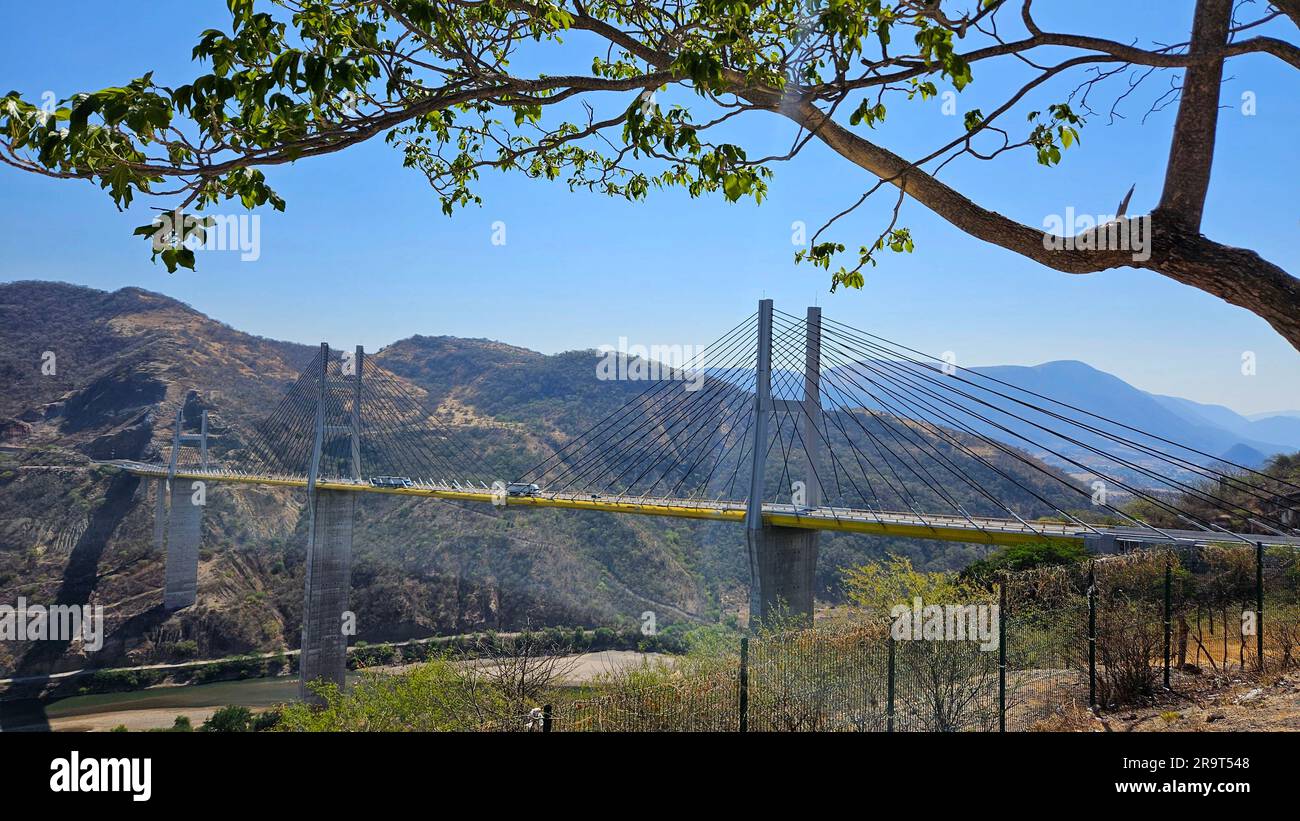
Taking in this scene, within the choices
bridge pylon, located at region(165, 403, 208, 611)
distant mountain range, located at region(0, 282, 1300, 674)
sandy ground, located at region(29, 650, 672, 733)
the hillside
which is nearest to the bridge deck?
distant mountain range, located at region(0, 282, 1300, 674)

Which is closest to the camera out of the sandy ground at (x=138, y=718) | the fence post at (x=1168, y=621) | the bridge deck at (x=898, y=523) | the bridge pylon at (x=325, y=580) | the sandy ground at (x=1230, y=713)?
the sandy ground at (x=1230, y=713)

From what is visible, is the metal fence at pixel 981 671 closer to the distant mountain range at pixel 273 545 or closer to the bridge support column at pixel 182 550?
the distant mountain range at pixel 273 545

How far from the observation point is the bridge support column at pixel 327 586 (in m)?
40.1

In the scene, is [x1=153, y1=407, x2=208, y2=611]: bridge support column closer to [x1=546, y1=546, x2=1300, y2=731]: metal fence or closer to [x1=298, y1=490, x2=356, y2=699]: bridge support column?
[x1=298, y1=490, x2=356, y2=699]: bridge support column

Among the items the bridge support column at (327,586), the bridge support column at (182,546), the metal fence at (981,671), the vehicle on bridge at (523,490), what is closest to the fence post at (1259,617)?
the metal fence at (981,671)

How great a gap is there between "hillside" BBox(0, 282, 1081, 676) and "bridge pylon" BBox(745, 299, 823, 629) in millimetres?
12720

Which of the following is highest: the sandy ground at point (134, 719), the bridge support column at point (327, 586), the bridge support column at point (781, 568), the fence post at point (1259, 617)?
the fence post at point (1259, 617)

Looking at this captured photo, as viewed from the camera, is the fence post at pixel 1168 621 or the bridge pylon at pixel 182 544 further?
the bridge pylon at pixel 182 544

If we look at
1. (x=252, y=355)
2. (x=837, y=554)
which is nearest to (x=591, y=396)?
(x=252, y=355)

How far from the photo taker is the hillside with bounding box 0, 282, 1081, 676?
48.6 meters

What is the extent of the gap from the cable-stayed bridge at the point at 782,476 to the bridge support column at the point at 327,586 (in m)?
0.08

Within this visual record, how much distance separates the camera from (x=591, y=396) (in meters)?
85.3
